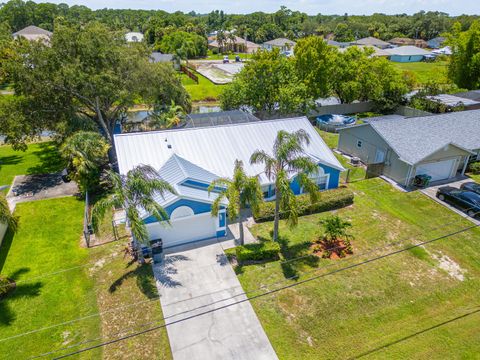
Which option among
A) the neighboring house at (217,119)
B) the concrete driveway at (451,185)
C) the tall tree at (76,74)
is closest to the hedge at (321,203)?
the concrete driveway at (451,185)

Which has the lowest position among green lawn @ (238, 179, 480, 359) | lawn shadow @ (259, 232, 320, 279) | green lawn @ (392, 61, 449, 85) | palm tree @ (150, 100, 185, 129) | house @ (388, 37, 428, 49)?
green lawn @ (238, 179, 480, 359)

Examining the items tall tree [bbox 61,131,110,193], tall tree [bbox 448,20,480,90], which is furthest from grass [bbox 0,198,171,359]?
tall tree [bbox 448,20,480,90]

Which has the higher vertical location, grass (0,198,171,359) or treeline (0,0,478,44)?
treeline (0,0,478,44)

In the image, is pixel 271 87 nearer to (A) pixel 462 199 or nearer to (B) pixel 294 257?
(A) pixel 462 199

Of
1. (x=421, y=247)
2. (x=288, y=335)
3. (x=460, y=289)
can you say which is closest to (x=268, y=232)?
(x=288, y=335)

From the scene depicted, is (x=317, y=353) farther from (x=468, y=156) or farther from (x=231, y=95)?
(x=231, y=95)

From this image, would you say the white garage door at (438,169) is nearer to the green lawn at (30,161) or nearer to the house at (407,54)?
the green lawn at (30,161)

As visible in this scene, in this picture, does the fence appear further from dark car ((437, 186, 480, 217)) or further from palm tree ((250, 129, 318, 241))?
palm tree ((250, 129, 318, 241))
